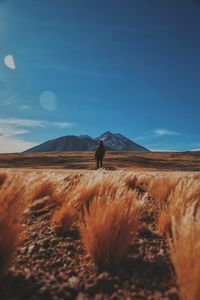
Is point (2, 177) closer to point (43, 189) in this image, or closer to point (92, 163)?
point (43, 189)

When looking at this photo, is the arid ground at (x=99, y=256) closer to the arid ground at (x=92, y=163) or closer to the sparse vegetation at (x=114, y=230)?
the sparse vegetation at (x=114, y=230)

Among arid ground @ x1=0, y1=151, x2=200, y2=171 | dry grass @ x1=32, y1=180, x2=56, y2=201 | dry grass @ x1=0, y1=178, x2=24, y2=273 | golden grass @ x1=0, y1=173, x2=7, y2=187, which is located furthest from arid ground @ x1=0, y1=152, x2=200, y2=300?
arid ground @ x1=0, y1=151, x2=200, y2=171

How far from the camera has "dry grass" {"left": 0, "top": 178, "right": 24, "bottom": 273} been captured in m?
3.21

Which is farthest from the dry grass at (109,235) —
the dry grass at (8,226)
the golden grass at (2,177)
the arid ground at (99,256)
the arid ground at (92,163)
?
the arid ground at (92,163)

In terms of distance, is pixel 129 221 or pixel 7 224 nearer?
pixel 7 224

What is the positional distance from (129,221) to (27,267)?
3.70ft

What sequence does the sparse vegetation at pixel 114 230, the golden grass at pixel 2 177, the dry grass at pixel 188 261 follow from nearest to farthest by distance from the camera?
the dry grass at pixel 188 261 < the sparse vegetation at pixel 114 230 < the golden grass at pixel 2 177

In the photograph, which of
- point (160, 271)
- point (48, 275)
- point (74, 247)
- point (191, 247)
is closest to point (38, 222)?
point (74, 247)

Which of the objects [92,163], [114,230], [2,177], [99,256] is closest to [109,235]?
[114,230]

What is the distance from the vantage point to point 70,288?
284 centimetres

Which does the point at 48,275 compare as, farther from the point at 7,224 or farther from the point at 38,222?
the point at 38,222

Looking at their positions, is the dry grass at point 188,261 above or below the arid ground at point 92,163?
below

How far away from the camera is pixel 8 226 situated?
338cm

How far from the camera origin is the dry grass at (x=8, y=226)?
321 centimetres
